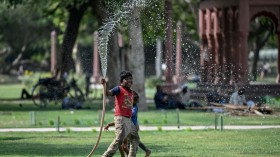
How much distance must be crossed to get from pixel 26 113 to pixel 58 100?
679 cm

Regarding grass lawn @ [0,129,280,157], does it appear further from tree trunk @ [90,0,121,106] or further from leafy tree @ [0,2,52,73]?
leafy tree @ [0,2,52,73]

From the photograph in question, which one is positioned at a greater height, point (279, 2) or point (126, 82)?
point (279, 2)

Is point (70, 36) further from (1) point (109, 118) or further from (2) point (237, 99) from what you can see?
(2) point (237, 99)

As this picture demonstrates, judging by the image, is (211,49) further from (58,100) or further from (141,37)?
(141,37)

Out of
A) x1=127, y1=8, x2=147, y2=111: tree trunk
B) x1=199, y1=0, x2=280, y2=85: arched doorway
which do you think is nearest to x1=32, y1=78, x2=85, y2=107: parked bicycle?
x1=199, y1=0, x2=280, y2=85: arched doorway

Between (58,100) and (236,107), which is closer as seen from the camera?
(236,107)

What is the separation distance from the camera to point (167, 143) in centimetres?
2483

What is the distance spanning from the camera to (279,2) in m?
44.4

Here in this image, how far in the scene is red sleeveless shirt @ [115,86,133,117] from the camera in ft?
61.8

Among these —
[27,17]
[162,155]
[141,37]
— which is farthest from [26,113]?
[27,17]

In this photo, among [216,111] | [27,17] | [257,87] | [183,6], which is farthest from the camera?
[27,17]

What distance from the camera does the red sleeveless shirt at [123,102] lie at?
18844 millimetres

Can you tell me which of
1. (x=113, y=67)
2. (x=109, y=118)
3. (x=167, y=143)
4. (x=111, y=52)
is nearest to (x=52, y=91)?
(x=113, y=67)

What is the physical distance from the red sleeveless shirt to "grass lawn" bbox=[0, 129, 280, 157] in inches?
114
